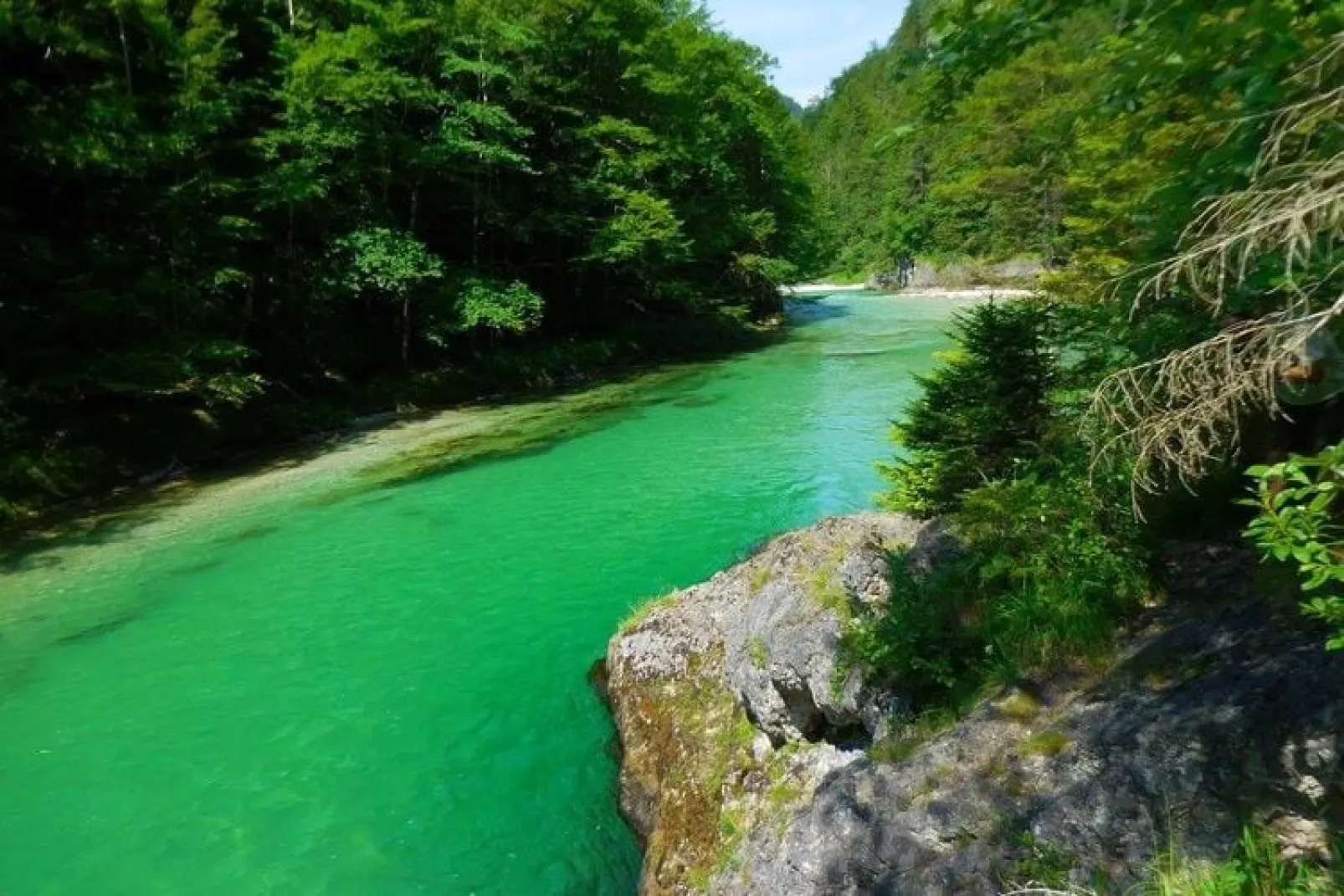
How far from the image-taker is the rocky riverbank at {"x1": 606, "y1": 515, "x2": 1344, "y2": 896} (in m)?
2.82

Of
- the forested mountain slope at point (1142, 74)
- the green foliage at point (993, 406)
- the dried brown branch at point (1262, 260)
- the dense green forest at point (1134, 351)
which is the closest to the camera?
the dried brown branch at point (1262, 260)

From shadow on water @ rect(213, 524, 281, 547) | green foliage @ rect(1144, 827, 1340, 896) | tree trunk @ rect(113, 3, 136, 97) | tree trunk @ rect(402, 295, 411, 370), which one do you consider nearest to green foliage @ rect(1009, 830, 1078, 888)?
green foliage @ rect(1144, 827, 1340, 896)

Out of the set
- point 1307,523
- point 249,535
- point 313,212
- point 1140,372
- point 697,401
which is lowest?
point 697,401

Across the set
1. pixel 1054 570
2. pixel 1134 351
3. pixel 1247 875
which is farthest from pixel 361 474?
pixel 1247 875

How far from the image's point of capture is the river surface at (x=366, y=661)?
18.1 feet

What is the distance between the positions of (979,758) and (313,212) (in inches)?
798

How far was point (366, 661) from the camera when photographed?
8070mm

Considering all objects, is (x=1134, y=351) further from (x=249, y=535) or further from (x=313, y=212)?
(x=313, y=212)

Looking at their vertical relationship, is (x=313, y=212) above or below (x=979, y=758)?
above

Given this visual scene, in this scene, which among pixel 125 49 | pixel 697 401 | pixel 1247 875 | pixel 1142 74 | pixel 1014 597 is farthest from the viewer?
pixel 697 401

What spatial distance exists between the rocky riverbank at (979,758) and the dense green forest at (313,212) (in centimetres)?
1319

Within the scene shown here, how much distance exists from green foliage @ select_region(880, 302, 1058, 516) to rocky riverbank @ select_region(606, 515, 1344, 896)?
1000 millimetres

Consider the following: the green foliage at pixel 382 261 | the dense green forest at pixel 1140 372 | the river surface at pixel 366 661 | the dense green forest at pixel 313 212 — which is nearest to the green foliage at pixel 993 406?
the dense green forest at pixel 1140 372

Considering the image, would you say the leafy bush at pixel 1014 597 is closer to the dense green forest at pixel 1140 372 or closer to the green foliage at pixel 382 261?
the dense green forest at pixel 1140 372
